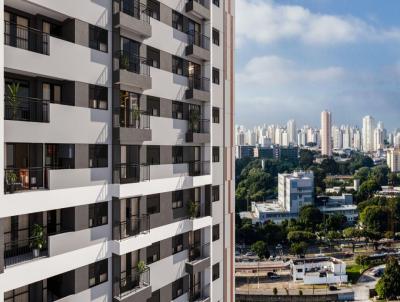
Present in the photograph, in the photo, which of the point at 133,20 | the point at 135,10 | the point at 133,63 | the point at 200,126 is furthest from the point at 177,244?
the point at 135,10

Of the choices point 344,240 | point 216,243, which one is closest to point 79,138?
point 216,243

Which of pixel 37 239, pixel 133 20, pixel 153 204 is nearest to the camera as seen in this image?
pixel 37 239

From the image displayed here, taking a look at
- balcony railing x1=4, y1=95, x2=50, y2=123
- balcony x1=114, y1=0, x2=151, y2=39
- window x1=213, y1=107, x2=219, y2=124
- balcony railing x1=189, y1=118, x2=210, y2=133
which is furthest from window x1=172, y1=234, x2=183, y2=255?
balcony x1=114, y1=0, x2=151, y2=39

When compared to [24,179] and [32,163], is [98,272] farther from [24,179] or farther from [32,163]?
[32,163]

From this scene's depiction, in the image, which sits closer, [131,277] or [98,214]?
[98,214]

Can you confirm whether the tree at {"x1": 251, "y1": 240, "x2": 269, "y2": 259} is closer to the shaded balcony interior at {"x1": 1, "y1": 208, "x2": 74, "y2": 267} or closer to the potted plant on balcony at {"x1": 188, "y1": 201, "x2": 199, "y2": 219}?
the potted plant on balcony at {"x1": 188, "y1": 201, "x2": 199, "y2": 219}

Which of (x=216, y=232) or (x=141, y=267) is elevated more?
(x=216, y=232)
